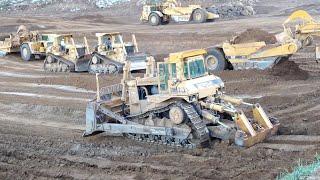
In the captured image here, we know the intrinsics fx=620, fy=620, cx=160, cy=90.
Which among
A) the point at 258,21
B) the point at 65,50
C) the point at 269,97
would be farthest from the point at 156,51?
the point at 269,97

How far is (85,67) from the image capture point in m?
24.9

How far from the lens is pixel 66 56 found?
2586cm

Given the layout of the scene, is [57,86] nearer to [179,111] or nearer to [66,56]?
[66,56]

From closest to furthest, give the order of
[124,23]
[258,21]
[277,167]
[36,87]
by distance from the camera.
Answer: [277,167] < [36,87] < [258,21] < [124,23]

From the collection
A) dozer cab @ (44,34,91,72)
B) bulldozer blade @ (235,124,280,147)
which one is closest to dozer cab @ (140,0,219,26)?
dozer cab @ (44,34,91,72)

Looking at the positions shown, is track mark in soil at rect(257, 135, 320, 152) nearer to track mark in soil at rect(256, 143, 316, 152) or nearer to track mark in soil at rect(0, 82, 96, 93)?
track mark in soil at rect(256, 143, 316, 152)

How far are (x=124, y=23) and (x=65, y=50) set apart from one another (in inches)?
644

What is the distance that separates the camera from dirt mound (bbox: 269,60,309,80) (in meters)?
20.4

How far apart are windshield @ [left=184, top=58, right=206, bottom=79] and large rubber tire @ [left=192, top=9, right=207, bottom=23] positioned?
23.8 m

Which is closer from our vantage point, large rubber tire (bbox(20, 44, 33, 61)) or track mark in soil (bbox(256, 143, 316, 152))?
track mark in soil (bbox(256, 143, 316, 152))

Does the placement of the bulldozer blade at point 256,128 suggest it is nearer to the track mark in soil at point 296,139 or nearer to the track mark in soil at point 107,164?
the track mark in soil at point 296,139

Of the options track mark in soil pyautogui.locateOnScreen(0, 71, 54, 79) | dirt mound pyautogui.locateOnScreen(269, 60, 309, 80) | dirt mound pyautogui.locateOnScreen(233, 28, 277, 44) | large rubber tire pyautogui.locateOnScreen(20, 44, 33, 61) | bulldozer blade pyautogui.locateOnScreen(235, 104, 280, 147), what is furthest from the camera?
large rubber tire pyautogui.locateOnScreen(20, 44, 33, 61)

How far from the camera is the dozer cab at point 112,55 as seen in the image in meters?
23.6

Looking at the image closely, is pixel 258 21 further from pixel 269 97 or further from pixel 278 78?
pixel 269 97
